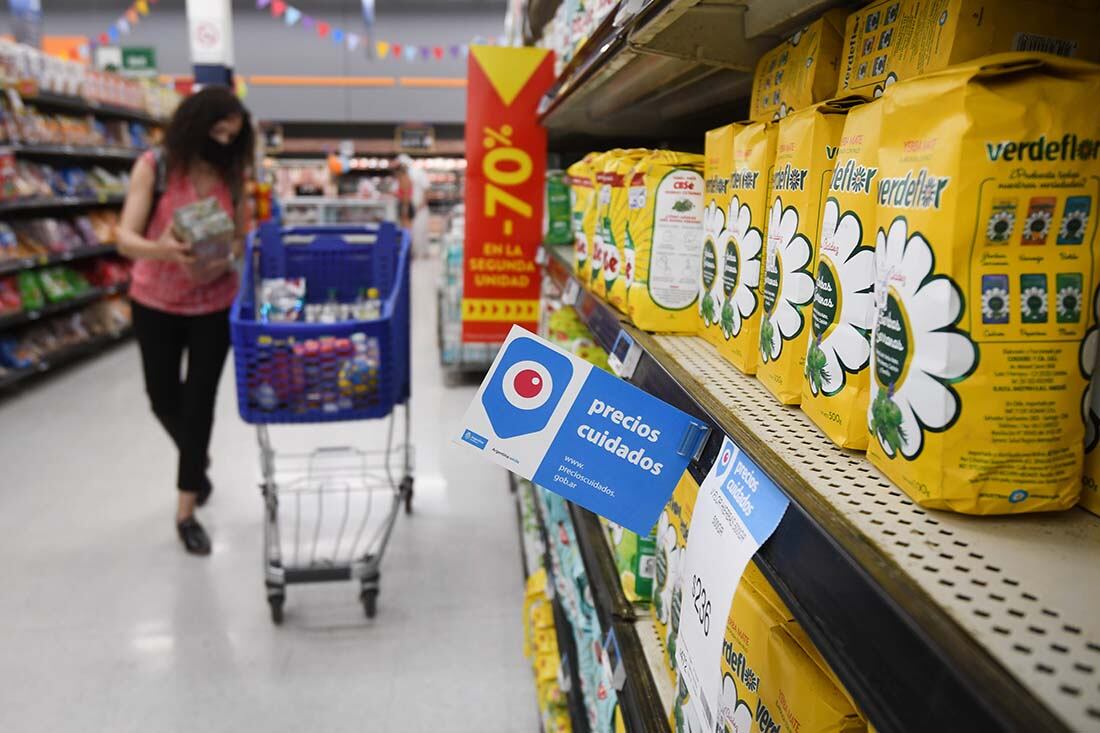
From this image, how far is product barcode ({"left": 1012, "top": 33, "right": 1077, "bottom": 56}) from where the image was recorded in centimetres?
62

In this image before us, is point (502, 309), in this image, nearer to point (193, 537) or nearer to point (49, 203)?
point (193, 537)

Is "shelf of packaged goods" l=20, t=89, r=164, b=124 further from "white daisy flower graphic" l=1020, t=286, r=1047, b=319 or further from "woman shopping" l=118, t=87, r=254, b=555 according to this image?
"white daisy flower graphic" l=1020, t=286, r=1047, b=319

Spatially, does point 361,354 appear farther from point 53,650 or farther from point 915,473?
point 915,473

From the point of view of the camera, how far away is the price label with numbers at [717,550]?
2.12ft

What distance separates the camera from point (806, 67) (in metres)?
0.91

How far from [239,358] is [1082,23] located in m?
2.19

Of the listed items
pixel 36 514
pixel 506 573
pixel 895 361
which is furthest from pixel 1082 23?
pixel 36 514

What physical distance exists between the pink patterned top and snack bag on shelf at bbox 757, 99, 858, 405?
96.7 inches

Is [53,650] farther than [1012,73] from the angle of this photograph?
Yes

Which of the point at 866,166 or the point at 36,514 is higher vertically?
the point at 866,166

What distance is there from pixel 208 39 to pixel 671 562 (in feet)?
28.3

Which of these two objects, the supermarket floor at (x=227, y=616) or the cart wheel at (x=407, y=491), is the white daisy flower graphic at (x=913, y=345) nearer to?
the supermarket floor at (x=227, y=616)

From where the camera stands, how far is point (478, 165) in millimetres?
2654

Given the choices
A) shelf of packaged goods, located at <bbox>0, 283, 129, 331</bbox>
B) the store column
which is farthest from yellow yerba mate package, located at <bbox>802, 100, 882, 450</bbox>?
the store column
